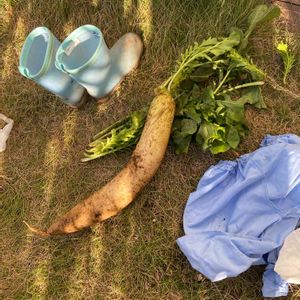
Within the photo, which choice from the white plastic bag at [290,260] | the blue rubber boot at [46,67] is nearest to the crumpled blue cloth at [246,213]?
the white plastic bag at [290,260]

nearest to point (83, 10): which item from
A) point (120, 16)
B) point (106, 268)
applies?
point (120, 16)

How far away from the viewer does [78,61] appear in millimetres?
2283

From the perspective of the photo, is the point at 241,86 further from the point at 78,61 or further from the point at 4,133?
the point at 4,133

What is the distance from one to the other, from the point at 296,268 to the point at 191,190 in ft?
1.95

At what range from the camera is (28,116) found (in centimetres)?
255

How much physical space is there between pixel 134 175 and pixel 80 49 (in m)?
0.74

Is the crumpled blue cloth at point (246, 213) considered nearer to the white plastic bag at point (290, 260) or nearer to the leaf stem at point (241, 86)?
the white plastic bag at point (290, 260)

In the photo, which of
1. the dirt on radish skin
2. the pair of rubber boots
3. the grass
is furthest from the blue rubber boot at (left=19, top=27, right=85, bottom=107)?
the dirt on radish skin

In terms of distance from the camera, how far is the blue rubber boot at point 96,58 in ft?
7.03

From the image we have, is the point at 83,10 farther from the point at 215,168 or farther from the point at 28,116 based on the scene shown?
the point at 215,168

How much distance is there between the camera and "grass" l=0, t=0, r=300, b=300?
2.04m

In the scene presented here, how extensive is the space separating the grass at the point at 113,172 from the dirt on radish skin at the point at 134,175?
3.7 inches

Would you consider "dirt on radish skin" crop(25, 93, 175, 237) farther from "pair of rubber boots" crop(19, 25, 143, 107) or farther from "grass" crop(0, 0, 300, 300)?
"pair of rubber boots" crop(19, 25, 143, 107)

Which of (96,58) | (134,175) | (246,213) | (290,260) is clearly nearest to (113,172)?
(134,175)
